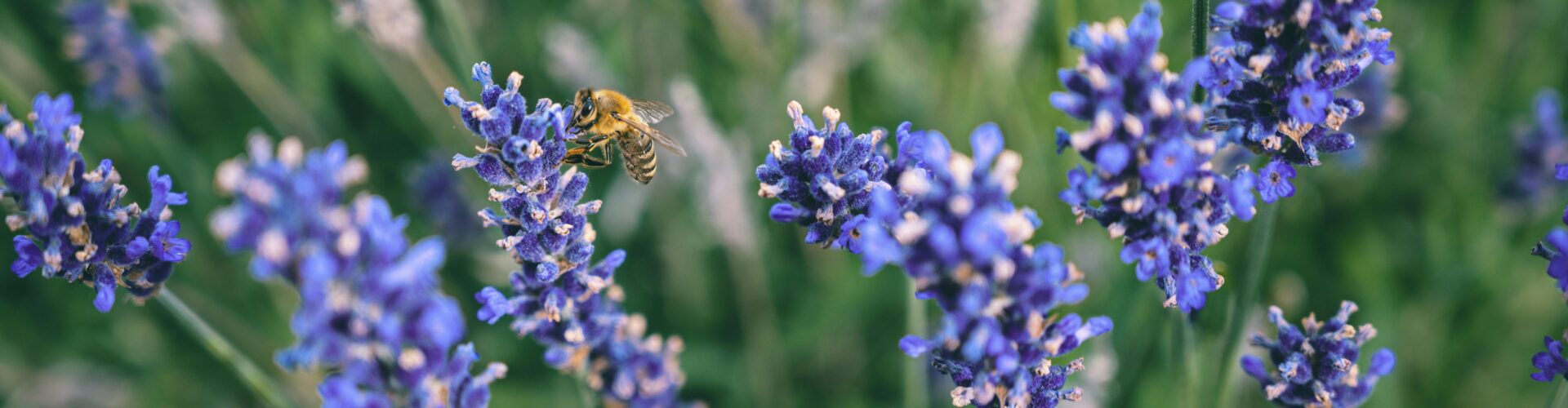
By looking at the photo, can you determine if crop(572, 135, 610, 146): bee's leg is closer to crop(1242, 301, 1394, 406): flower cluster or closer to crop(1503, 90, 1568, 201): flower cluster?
crop(1242, 301, 1394, 406): flower cluster

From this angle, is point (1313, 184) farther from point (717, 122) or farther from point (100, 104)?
point (100, 104)

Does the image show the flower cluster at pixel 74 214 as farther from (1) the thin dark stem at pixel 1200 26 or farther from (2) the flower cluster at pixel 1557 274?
(2) the flower cluster at pixel 1557 274

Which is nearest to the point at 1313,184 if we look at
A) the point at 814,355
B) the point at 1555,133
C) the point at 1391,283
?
the point at 1391,283

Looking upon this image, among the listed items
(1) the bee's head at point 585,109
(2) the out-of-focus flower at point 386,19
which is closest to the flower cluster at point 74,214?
(1) the bee's head at point 585,109

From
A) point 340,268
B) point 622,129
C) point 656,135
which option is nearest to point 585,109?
point 622,129

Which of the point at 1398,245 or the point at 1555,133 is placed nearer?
the point at 1555,133

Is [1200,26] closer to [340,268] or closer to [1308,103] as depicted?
[1308,103]
